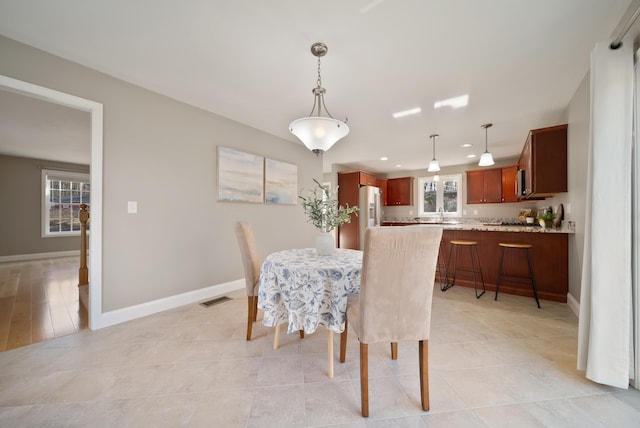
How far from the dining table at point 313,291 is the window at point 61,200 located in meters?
7.46

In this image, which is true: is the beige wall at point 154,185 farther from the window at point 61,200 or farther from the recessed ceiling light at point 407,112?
the window at point 61,200

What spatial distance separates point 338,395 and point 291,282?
71 centimetres

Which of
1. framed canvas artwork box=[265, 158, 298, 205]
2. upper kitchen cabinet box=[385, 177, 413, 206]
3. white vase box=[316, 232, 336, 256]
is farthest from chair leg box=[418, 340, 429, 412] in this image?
upper kitchen cabinet box=[385, 177, 413, 206]

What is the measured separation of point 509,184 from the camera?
549cm

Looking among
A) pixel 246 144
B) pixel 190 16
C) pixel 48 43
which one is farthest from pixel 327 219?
pixel 48 43

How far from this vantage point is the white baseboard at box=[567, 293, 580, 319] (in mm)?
2571

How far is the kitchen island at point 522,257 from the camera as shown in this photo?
2998 millimetres

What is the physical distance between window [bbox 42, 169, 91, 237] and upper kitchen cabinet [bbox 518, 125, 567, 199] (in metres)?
9.52

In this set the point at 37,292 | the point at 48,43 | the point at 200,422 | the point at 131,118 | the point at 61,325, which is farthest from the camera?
the point at 37,292

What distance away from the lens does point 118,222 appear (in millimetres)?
2443

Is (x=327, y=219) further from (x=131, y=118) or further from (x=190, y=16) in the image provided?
(x=131, y=118)

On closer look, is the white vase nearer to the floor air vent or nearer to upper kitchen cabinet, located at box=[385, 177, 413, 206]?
the floor air vent

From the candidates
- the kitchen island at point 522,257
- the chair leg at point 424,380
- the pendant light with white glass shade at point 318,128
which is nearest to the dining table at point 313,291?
the chair leg at point 424,380

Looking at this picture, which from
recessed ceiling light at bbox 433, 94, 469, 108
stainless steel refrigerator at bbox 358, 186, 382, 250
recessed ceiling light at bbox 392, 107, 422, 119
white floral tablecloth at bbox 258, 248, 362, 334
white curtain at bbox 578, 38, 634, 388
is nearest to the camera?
white curtain at bbox 578, 38, 634, 388
